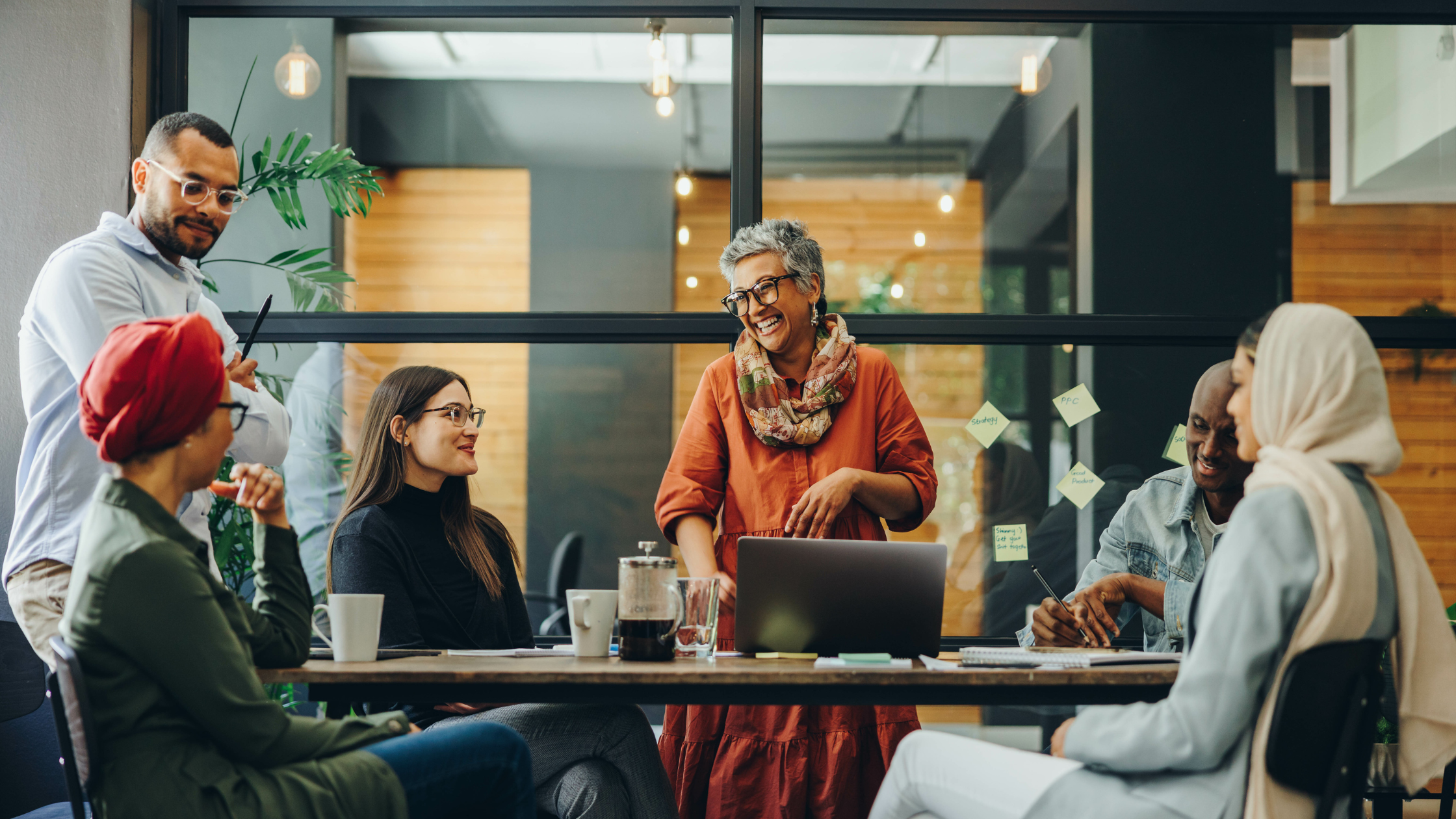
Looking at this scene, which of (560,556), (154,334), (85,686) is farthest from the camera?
(560,556)

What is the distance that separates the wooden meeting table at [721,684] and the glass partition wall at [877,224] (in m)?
1.79

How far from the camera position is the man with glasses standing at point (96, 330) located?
198 centimetres

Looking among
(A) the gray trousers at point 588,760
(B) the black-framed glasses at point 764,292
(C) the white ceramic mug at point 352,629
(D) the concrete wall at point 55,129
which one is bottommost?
(A) the gray trousers at point 588,760

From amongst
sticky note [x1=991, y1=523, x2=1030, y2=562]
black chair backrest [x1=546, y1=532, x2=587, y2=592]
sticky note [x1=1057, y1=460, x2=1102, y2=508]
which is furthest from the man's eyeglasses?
sticky note [x1=1057, y1=460, x2=1102, y2=508]

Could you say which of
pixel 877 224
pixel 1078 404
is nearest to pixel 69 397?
pixel 877 224

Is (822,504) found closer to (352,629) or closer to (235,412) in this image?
(352,629)

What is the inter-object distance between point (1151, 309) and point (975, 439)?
688 mm

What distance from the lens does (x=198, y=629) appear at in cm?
133

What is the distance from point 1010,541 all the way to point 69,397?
2636 mm

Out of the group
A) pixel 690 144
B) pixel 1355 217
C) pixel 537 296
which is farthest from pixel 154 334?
pixel 1355 217

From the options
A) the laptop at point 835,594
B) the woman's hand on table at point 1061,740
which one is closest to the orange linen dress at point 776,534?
the laptop at point 835,594

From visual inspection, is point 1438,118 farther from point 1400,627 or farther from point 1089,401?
point 1400,627

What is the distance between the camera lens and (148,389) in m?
1.41

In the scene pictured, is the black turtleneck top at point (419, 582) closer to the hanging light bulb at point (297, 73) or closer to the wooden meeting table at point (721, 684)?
the wooden meeting table at point (721, 684)
